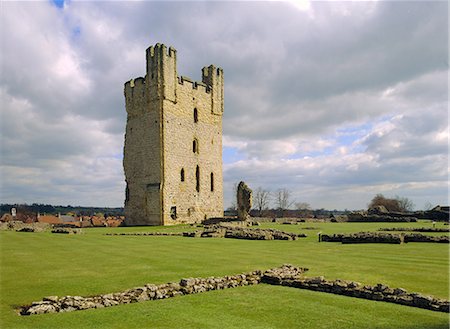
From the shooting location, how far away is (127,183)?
37.7m

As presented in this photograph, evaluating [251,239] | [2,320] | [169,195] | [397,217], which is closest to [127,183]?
[169,195]

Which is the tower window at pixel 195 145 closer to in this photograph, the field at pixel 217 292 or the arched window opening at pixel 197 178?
the arched window opening at pixel 197 178

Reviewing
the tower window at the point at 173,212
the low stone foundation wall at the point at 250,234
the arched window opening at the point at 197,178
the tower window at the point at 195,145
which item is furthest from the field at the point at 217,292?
the tower window at the point at 195,145

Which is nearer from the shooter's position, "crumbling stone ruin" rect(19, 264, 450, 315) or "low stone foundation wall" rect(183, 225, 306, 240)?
"crumbling stone ruin" rect(19, 264, 450, 315)

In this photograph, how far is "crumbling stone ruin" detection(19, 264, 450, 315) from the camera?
6695 millimetres

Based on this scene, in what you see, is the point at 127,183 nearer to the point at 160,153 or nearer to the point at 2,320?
the point at 160,153

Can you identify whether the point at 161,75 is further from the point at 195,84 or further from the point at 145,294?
the point at 145,294

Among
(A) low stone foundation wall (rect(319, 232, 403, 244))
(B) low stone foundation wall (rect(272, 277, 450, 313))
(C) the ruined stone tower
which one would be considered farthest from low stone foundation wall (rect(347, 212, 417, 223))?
(B) low stone foundation wall (rect(272, 277, 450, 313))

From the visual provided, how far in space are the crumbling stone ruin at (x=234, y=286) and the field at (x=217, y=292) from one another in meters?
0.24

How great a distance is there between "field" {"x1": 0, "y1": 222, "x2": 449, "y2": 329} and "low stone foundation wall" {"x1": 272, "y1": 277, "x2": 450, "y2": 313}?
237 millimetres

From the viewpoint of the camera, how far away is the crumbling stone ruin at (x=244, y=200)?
32.2m

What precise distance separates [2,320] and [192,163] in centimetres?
3215

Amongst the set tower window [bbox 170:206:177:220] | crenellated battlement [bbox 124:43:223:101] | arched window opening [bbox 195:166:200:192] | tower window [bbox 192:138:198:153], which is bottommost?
tower window [bbox 170:206:177:220]

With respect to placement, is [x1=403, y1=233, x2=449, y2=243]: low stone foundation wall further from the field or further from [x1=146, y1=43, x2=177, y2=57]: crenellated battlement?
[x1=146, y1=43, x2=177, y2=57]: crenellated battlement
